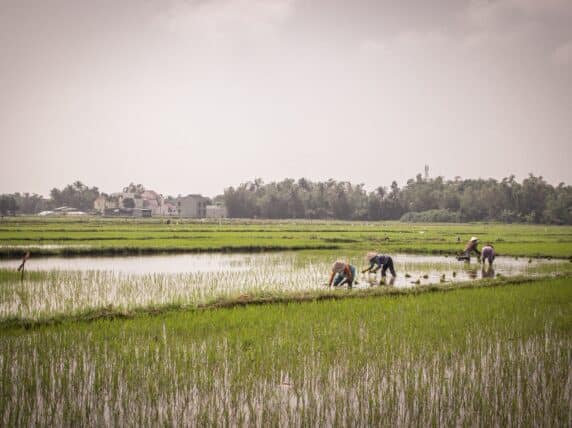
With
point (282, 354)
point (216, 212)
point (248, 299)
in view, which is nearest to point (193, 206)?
point (216, 212)

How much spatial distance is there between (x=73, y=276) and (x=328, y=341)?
8.50 m

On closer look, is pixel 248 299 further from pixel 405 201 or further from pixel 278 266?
pixel 405 201

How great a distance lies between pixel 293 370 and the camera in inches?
200

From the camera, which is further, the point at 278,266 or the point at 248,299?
the point at 278,266

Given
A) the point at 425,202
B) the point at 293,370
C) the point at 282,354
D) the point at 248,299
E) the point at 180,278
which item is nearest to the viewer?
the point at 293,370

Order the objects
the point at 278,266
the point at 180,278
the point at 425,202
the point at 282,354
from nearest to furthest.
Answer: the point at 282,354 → the point at 180,278 → the point at 278,266 → the point at 425,202

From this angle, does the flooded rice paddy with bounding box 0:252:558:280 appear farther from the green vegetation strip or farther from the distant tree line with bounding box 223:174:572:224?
the distant tree line with bounding box 223:174:572:224

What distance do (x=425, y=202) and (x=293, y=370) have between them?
85829 millimetres

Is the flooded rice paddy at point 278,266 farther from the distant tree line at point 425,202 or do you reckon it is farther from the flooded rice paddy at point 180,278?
the distant tree line at point 425,202

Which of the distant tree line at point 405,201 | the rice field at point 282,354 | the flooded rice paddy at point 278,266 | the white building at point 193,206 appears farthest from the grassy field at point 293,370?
the white building at point 193,206

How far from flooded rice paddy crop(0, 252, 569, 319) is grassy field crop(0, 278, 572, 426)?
1903 millimetres

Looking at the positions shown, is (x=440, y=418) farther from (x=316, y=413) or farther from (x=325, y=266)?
(x=325, y=266)

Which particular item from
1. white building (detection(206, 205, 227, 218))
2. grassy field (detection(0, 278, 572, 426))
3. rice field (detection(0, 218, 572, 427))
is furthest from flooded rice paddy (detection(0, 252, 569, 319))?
white building (detection(206, 205, 227, 218))

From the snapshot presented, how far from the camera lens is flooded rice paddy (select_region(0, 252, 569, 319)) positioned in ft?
29.0
